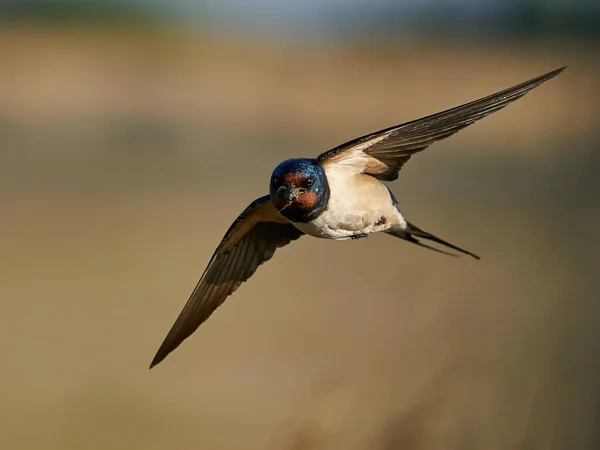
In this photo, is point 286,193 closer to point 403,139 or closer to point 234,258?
point 403,139

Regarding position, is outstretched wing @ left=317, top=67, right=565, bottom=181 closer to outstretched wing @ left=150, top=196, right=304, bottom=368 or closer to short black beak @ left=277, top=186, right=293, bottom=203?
short black beak @ left=277, top=186, right=293, bottom=203

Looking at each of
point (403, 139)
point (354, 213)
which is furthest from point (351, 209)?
point (403, 139)

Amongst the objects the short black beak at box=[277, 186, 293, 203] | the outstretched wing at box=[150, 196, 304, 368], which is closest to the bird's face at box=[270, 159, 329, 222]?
the short black beak at box=[277, 186, 293, 203]

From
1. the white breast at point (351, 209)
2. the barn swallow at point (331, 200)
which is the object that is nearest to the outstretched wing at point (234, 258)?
the barn swallow at point (331, 200)

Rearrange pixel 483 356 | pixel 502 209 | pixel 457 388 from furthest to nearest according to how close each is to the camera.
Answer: pixel 502 209 < pixel 483 356 < pixel 457 388

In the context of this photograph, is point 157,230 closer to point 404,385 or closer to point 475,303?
point 475,303

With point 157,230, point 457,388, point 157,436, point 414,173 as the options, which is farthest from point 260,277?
point 457,388

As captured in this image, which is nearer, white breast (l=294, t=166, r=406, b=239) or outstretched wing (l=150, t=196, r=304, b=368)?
white breast (l=294, t=166, r=406, b=239)
